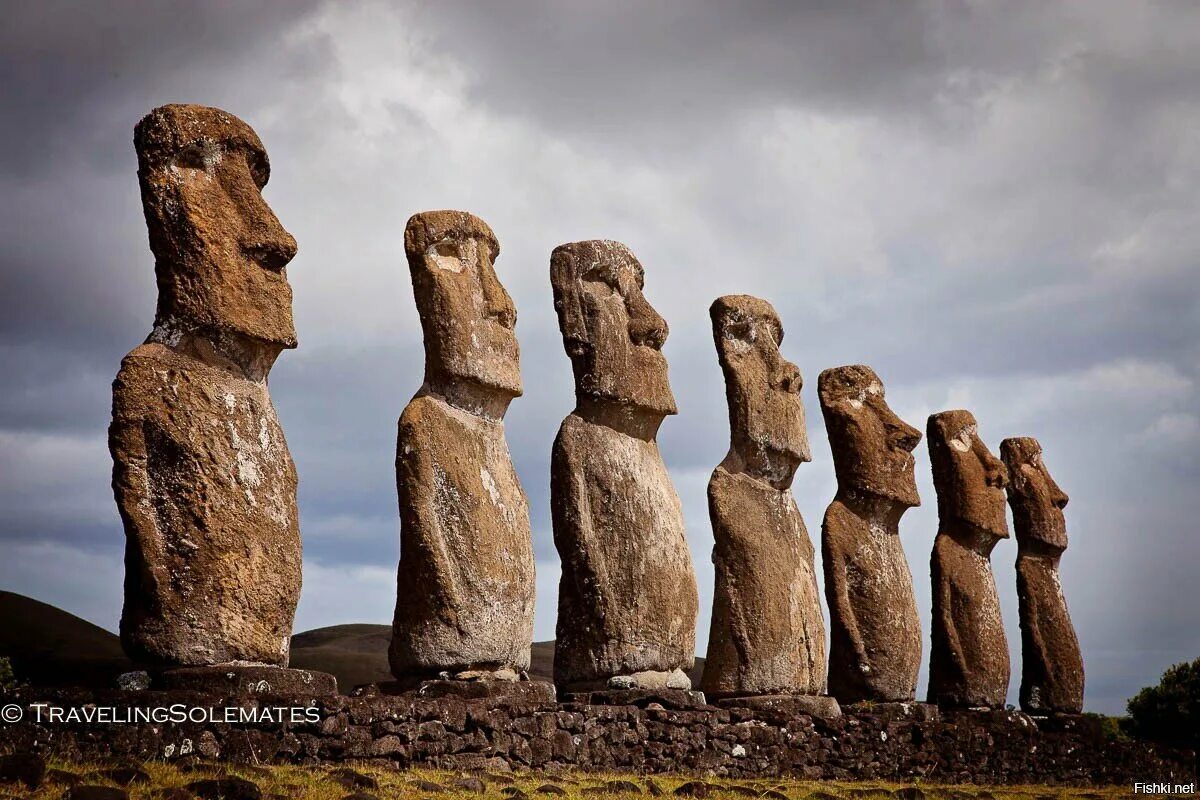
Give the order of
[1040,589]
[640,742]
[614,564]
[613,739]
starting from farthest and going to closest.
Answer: [1040,589], [614,564], [640,742], [613,739]

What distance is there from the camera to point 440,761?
10742mm

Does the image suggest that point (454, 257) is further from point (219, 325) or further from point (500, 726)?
point (500, 726)

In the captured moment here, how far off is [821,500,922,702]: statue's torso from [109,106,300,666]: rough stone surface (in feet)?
25.1

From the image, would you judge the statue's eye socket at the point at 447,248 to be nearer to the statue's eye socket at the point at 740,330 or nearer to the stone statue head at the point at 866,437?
the statue's eye socket at the point at 740,330

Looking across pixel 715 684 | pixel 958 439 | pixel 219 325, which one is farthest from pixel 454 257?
pixel 958 439

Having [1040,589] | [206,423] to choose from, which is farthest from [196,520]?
[1040,589]

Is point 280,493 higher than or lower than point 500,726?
higher

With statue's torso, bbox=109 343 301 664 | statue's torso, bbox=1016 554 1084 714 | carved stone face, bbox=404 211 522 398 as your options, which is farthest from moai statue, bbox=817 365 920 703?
statue's torso, bbox=109 343 301 664

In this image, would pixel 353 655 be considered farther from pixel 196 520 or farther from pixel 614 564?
pixel 196 520

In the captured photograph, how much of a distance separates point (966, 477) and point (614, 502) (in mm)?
6903

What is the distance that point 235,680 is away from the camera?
32.3 feet

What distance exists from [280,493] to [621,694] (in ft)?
12.7

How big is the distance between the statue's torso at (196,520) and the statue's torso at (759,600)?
535 cm

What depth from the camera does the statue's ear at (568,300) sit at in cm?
1398
